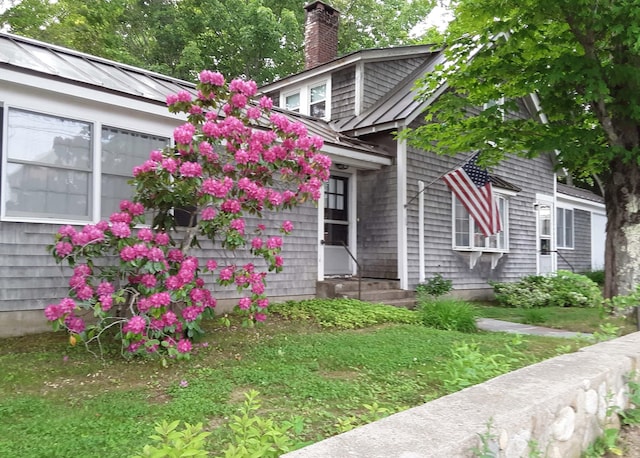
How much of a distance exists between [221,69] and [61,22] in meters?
7.10

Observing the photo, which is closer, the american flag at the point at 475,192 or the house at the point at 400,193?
the american flag at the point at 475,192

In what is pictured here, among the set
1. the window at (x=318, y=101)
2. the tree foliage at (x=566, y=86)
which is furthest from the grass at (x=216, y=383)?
the window at (x=318, y=101)

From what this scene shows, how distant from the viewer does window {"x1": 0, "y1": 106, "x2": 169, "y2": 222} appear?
17.7 feet

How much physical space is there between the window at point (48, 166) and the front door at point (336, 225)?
15.7 feet

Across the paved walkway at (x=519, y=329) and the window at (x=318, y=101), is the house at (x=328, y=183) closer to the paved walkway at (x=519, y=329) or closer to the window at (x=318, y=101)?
the window at (x=318, y=101)

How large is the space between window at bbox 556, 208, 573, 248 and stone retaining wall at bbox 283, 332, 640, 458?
1397cm

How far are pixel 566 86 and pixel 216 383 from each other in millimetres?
7034

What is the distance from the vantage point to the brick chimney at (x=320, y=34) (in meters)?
12.8

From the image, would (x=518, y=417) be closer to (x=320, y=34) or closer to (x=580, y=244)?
(x=320, y=34)

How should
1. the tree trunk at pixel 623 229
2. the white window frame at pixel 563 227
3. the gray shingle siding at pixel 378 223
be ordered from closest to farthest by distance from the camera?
the tree trunk at pixel 623 229
the gray shingle siding at pixel 378 223
the white window frame at pixel 563 227

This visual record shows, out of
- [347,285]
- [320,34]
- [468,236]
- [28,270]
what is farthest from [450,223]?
[28,270]

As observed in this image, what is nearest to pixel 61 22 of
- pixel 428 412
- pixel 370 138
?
pixel 370 138

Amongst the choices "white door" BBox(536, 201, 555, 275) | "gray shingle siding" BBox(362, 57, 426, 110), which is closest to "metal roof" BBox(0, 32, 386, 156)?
"gray shingle siding" BBox(362, 57, 426, 110)

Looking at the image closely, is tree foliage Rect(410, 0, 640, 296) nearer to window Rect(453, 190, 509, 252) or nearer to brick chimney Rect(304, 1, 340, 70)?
window Rect(453, 190, 509, 252)
